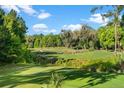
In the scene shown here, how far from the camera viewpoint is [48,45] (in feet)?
42.7

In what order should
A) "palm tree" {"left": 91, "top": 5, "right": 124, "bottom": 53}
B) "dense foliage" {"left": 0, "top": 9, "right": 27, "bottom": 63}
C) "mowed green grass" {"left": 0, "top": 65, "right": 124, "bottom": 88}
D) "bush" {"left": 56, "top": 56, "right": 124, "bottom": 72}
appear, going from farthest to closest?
"dense foliage" {"left": 0, "top": 9, "right": 27, "bottom": 63} < "palm tree" {"left": 91, "top": 5, "right": 124, "bottom": 53} < "bush" {"left": 56, "top": 56, "right": 124, "bottom": 72} < "mowed green grass" {"left": 0, "top": 65, "right": 124, "bottom": 88}

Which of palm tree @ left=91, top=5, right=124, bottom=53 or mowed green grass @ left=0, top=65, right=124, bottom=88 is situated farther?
palm tree @ left=91, top=5, right=124, bottom=53

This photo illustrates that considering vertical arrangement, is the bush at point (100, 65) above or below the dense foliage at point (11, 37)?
below

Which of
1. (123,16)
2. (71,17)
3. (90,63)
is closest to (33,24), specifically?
(71,17)

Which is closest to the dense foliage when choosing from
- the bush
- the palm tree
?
the bush

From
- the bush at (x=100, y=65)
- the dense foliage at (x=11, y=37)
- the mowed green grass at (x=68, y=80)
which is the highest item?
the dense foliage at (x=11, y=37)

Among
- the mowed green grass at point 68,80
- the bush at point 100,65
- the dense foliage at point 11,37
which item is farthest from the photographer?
the dense foliage at point 11,37

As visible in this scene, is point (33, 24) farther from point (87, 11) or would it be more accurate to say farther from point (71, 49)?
point (71, 49)

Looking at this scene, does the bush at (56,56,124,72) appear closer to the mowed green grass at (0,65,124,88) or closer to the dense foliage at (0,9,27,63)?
the mowed green grass at (0,65,124,88)

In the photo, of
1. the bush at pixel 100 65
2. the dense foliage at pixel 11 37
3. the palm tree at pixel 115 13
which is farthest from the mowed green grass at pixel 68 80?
the dense foliage at pixel 11 37

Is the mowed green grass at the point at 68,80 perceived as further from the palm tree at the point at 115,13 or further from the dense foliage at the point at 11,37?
the dense foliage at the point at 11,37

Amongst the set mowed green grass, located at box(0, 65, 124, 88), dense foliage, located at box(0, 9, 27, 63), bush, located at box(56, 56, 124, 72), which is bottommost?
mowed green grass, located at box(0, 65, 124, 88)

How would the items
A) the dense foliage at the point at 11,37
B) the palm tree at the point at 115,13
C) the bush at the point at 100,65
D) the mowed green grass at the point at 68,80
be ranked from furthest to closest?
the dense foliage at the point at 11,37 → the palm tree at the point at 115,13 → the bush at the point at 100,65 → the mowed green grass at the point at 68,80
